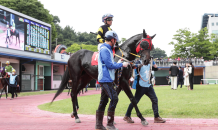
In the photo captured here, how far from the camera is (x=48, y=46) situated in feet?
Result: 84.5

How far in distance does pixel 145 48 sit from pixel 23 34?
60.1ft

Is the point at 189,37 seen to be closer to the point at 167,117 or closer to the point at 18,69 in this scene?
the point at 18,69

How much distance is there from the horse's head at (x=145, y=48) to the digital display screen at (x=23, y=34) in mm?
15942

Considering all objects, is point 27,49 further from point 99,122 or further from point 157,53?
point 157,53

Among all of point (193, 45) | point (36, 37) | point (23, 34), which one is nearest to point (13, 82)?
point (23, 34)

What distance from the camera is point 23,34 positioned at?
21.1 meters

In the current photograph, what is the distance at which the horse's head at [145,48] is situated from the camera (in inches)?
198

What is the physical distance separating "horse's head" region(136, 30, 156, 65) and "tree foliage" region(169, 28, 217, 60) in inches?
1659

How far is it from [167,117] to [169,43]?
43470 millimetres

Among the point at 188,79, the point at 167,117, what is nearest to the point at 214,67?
the point at 188,79

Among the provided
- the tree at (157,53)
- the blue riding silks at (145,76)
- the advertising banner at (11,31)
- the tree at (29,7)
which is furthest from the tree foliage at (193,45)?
the tree at (157,53)

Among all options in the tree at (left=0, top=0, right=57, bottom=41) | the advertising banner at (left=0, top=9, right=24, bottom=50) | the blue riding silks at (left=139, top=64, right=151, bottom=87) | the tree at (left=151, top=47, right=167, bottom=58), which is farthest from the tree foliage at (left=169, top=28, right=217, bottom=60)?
the tree at (left=151, top=47, right=167, bottom=58)

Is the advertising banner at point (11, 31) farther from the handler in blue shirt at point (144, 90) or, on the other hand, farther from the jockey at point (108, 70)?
the jockey at point (108, 70)

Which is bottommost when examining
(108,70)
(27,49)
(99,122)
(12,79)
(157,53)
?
(99,122)
